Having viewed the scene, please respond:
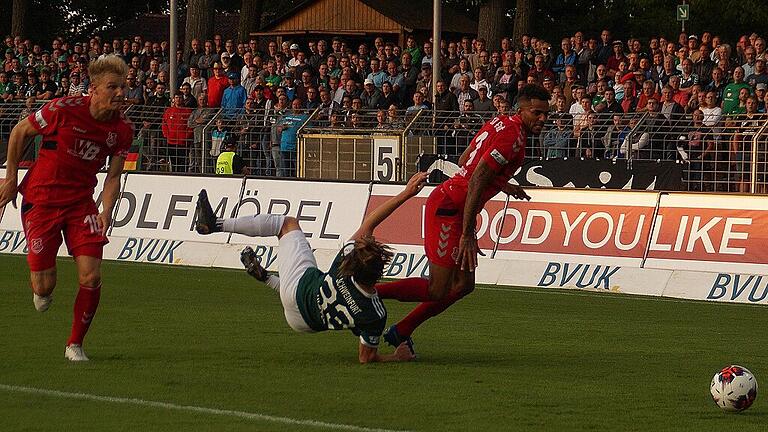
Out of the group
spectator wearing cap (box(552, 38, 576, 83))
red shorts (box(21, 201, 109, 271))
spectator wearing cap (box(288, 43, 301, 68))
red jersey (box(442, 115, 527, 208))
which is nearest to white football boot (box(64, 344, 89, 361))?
red shorts (box(21, 201, 109, 271))

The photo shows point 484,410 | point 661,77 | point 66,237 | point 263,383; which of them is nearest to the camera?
point 484,410

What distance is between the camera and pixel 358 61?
29.8m

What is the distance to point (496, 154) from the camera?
1073 centimetres

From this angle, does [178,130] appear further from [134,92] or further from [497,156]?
[497,156]

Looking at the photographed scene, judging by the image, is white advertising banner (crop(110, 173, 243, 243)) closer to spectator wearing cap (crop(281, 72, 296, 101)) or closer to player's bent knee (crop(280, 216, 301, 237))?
spectator wearing cap (crop(281, 72, 296, 101))

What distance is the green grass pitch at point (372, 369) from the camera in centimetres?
845

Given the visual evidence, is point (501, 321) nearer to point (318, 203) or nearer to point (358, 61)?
point (318, 203)

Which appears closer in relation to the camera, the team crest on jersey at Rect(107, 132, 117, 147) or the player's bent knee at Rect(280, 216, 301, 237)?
the team crest on jersey at Rect(107, 132, 117, 147)

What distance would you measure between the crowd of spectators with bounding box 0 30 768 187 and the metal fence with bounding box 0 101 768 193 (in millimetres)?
41

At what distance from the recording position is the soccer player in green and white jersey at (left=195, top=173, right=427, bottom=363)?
10.4 metres

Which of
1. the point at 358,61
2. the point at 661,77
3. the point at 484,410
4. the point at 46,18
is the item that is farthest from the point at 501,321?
the point at 46,18

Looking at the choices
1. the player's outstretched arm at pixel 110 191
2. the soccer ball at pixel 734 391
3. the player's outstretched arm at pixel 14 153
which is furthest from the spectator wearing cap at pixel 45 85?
the soccer ball at pixel 734 391

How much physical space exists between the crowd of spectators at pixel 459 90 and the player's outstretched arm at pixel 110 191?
40.3 feet

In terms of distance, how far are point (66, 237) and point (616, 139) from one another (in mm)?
13757
